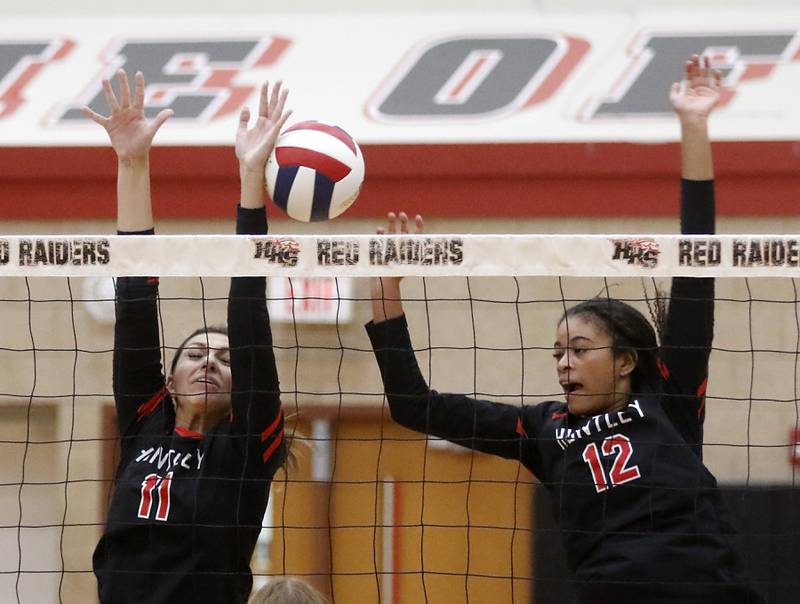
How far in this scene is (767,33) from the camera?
792 centimetres

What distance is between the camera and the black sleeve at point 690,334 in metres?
3.61

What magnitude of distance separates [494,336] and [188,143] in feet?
7.37

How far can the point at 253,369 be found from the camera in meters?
3.63

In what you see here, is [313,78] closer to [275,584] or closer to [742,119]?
[742,119]

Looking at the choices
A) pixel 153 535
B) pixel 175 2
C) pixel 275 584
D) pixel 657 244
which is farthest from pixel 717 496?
pixel 175 2

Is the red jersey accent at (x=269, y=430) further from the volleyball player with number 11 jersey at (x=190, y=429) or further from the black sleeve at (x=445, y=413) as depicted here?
the black sleeve at (x=445, y=413)

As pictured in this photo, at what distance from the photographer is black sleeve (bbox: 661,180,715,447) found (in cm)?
361

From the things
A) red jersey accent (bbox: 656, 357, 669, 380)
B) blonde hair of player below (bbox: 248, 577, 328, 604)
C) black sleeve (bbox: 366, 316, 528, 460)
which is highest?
red jersey accent (bbox: 656, 357, 669, 380)

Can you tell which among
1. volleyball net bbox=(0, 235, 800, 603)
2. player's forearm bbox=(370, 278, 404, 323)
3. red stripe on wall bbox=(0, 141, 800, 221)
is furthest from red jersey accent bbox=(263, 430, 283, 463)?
red stripe on wall bbox=(0, 141, 800, 221)

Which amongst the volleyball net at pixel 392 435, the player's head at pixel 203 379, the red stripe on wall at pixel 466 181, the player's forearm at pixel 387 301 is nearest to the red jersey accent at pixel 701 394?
the player's forearm at pixel 387 301

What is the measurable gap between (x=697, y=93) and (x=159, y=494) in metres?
2.08

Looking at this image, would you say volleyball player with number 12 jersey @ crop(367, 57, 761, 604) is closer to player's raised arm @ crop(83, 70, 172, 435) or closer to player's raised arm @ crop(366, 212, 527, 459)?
player's raised arm @ crop(366, 212, 527, 459)

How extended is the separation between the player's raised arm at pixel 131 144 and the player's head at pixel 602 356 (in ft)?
4.53

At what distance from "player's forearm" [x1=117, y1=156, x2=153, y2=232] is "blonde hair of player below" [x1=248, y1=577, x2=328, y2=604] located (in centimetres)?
133
